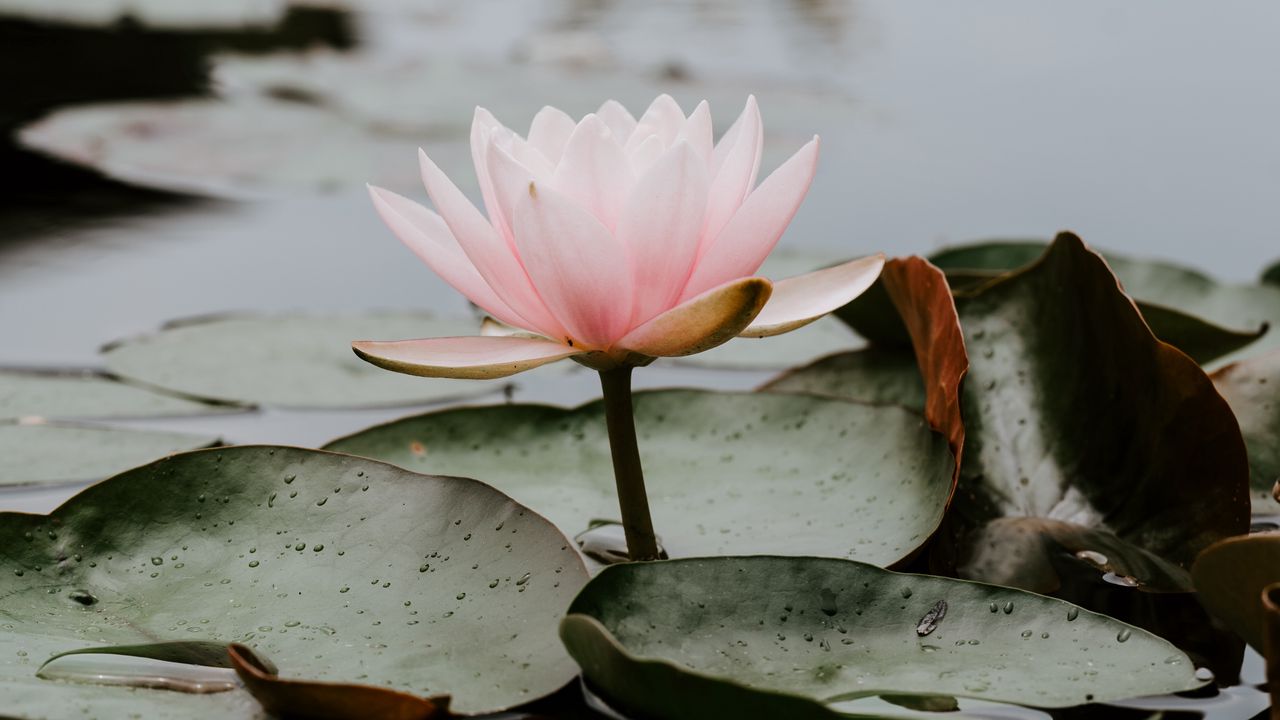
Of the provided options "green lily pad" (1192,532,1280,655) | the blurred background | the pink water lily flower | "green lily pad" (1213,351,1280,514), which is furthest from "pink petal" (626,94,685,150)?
the blurred background

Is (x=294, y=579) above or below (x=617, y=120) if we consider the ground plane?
below

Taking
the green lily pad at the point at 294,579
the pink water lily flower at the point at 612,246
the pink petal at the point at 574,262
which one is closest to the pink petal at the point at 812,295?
the pink water lily flower at the point at 612,246

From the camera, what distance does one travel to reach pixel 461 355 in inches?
32.9

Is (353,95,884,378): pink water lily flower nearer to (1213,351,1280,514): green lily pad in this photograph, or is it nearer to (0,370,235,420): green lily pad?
(1213,351,1280,514): green lily pad

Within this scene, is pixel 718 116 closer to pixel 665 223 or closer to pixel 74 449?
pixel 74 449

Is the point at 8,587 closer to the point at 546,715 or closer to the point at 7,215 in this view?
the point at 546,715

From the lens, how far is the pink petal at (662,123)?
0.87 m

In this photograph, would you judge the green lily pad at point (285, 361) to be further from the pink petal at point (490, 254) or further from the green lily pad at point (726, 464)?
the pink petal at point (490, 254)

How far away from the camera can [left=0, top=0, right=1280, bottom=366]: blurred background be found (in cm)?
196

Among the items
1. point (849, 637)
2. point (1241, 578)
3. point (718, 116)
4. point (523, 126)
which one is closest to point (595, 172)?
point (849, 637)

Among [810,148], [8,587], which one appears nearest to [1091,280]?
[810,148]

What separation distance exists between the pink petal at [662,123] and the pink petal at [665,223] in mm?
93

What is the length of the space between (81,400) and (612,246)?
91 cm

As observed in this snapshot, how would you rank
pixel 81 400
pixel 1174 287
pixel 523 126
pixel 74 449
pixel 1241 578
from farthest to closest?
pixel 523 126, pixel 1174 287, pixel 81 400, pixel 74 449, pixel 1241 578
